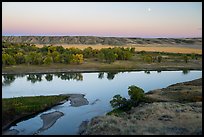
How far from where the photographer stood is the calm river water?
1294 inches

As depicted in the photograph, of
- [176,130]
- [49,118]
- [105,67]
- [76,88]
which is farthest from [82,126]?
[105,67]

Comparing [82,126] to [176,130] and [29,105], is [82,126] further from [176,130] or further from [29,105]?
[29,105]

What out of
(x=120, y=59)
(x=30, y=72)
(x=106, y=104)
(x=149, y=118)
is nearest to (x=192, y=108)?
(x=149, y=118)

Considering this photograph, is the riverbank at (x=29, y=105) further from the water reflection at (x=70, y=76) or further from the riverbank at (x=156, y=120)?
the water reflection at (x=70, y=76)

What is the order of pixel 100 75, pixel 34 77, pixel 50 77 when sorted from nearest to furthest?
pixel 34 77 < pixel 50 77 < pixel 100 75

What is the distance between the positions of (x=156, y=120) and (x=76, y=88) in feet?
85.9

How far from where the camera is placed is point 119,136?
971 inches

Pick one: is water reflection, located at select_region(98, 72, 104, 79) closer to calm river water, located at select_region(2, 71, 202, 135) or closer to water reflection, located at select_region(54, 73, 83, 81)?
calm river water, located at select_region(2, 71, 202, 135)

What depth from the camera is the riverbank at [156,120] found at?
1051 inches

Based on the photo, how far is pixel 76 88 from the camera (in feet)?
179

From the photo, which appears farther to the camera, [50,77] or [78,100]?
[50,77]

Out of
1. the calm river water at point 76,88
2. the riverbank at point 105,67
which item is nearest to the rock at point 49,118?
the calm river water at point 76,88

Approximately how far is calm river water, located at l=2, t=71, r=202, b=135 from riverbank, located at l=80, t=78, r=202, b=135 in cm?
333

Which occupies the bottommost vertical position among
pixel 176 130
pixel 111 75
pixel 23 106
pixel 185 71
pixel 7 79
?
pixel 185 71
